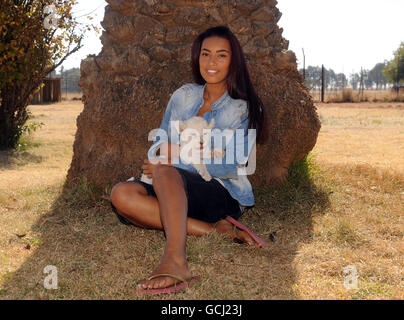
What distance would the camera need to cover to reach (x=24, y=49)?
6676 mm

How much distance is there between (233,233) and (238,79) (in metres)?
1.08

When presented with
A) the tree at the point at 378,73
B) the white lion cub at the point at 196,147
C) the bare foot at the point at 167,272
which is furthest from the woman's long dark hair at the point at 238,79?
the tree at the point at 378,73

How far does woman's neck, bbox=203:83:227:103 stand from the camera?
10.3 feet

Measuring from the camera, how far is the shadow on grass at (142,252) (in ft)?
8.00

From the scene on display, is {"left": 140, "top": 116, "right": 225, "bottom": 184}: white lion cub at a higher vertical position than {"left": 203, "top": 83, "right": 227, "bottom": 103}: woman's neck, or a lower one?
lower

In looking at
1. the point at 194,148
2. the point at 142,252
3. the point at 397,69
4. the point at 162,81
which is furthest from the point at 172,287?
the point at 397,69

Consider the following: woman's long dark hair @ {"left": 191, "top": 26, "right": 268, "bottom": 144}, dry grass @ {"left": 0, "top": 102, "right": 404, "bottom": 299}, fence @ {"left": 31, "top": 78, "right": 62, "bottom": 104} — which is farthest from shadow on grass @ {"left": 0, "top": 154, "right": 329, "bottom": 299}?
fence @ {"left": 31, "top": 78, "right": 62, "bottom": 104}

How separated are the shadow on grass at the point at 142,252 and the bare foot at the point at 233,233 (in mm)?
49

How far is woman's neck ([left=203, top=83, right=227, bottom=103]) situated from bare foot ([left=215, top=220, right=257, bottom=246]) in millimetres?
904

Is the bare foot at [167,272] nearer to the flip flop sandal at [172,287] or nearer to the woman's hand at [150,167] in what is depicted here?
the flip flop sandal at [172,287]

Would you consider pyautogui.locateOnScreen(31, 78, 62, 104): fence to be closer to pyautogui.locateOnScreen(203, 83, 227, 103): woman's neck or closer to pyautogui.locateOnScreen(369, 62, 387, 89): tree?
pyautogui.locateOnScreen(203, 83, 227, 103): woman's neck

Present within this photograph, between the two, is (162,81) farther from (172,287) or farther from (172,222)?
(172,287)

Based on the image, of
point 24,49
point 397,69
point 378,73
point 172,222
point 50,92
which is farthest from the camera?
point 378,73

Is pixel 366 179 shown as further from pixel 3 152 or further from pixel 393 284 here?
pixel 3 152
